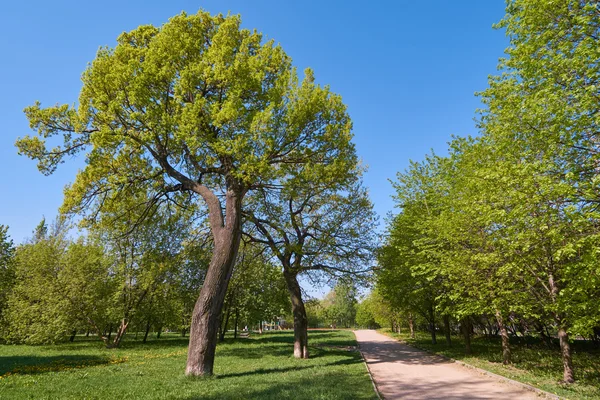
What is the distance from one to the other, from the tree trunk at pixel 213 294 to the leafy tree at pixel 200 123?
0.04 m

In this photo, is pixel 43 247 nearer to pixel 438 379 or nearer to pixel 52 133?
pixel 52 133

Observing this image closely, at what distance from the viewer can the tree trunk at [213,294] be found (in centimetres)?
1112

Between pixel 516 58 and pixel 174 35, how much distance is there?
12.0 meters

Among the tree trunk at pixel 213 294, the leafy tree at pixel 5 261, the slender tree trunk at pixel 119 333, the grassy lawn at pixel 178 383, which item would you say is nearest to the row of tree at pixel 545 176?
the grassy lawn at pixel 178 383

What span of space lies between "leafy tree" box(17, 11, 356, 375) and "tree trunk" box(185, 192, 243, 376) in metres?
0.04

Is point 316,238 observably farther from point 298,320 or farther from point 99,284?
point 99,284

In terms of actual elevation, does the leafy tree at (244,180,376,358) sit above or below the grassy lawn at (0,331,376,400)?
above

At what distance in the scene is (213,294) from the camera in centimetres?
1164

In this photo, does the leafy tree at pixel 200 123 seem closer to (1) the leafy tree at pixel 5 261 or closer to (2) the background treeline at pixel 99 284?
(2) the background treeline at pixel 99 284

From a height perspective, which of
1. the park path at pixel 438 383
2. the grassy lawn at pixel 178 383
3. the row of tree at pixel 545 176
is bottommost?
the park path at pixel 438 383

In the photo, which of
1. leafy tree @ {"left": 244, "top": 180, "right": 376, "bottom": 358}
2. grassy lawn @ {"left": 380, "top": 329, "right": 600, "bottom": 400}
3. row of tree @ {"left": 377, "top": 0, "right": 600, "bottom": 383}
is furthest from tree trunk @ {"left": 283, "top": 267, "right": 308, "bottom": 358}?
Answer: grassy lawn @ {"left": 380, "top": 329, "right": 600, "bottom": 400}

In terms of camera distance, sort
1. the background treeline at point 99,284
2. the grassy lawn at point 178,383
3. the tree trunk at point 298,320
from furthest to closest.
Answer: the background treeline at point 99,284 → the tree trunk at point 298,320 → the grassy lawn at point 178,383

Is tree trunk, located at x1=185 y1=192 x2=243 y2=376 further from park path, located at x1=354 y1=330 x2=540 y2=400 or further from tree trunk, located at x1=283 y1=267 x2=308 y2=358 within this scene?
tree trunk, located at x1=283 y1=267 x2=308 y2=358

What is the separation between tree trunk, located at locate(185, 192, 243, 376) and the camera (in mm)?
11125
